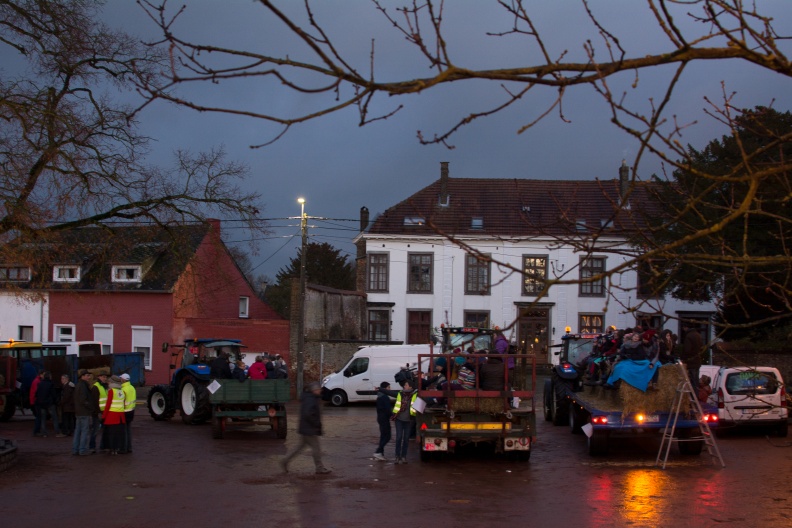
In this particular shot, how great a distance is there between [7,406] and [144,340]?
16.1 m

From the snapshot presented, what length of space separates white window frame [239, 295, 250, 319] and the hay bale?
34080 millimetres

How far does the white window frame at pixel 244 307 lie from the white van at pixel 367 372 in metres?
16.0

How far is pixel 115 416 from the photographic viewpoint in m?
16.8

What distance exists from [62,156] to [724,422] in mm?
15709

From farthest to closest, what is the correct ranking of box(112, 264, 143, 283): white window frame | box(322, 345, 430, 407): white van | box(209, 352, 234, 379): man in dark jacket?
box(112, 264, 143, 283): white window frame < box(322, 345, 430, 407): white van < box(209, 352, 234, 379): man in dark jacket

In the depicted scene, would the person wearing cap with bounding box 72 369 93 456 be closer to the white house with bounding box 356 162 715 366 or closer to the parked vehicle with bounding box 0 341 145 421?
the parked vehicle with bounding box 0 341 145 421

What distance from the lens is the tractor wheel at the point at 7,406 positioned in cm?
2344

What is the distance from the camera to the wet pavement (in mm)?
10828

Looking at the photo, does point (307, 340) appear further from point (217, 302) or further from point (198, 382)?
point (198, 382)

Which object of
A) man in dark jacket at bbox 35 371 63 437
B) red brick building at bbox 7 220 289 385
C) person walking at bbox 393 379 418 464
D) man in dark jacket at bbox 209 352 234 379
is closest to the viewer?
person walking at bbox 393 379 418 464

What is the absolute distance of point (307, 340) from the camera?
38250mm

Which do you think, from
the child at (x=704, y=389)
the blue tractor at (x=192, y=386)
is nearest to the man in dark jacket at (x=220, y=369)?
the blue tractor at (x=192, y=386)

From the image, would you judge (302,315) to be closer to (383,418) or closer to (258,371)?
(258,371)

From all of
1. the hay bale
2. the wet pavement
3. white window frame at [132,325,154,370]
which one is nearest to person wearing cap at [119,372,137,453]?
the wet pavement
